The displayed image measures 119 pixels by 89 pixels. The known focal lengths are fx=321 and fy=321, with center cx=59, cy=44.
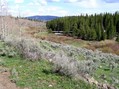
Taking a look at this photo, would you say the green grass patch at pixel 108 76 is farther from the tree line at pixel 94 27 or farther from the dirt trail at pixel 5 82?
the tree line at pixel 94 27

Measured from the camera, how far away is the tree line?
89.7 meters

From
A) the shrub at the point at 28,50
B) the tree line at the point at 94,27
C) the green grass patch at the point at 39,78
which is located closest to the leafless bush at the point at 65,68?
the green grass patch at the point at 39,78

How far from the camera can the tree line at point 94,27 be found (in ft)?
294

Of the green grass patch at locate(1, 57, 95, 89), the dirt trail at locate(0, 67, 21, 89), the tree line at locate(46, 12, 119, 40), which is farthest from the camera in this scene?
the tree line at locate(46, 12, 119, 40)

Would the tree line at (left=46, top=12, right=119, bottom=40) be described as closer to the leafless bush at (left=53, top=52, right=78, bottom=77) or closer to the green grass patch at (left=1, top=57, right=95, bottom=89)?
the green grass patch at (left=1, top=57, right=95, bottom=89)

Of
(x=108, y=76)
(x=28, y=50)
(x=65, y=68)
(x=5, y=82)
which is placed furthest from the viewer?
(x=108, y=76)

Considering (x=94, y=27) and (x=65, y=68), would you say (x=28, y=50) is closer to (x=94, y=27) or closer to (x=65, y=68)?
(x=65, y=68)

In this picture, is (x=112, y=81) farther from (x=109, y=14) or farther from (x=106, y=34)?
(x=109, y=14)

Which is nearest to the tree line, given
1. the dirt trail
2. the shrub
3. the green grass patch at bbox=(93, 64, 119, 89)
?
the green grass patch at bbox=(93, 64, 119, 89)

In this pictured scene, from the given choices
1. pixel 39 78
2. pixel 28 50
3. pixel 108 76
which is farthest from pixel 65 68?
pixel 108 76

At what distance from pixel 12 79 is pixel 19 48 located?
3641 millimetres

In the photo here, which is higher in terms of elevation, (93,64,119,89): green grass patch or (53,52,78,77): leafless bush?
(53,52,78,77): leafless bush

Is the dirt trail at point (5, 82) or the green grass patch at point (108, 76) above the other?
the dirt trail at point (5, 82)

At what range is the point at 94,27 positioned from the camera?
98.2 metres
